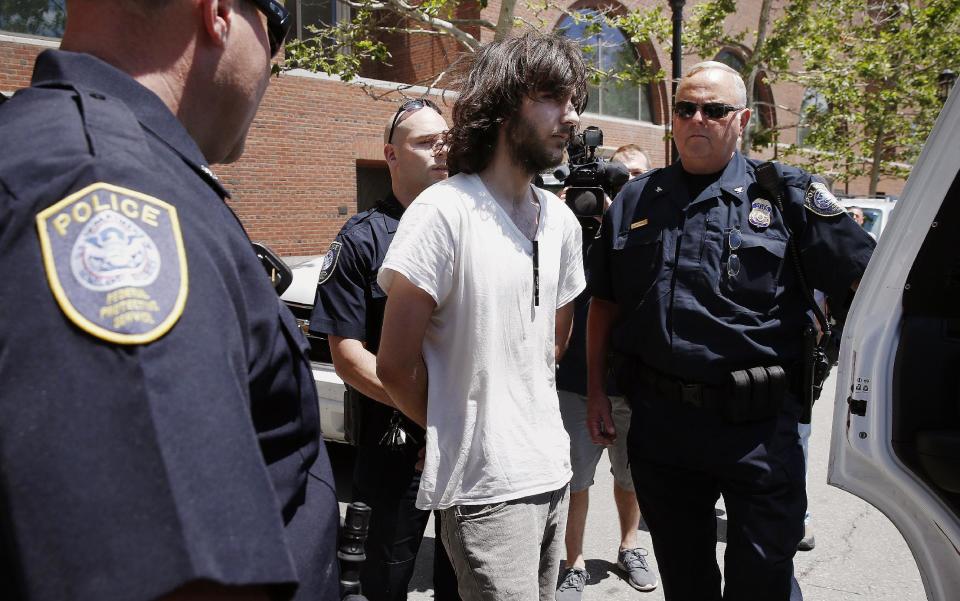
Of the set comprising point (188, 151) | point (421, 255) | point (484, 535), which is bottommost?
point (484, 535)

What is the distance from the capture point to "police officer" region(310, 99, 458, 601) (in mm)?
2699

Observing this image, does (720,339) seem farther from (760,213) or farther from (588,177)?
(588,177)

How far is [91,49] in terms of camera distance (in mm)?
1009

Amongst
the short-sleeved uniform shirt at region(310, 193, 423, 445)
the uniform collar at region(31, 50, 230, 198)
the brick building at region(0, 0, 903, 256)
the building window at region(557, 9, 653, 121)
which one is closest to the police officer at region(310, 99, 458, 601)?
the short-sleeved uniform shirt at region(310, 193, 423, 445)

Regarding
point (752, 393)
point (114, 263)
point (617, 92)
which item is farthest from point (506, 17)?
point (617, 92)

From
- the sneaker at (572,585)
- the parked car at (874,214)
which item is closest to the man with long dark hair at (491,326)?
the sneaker at (572,585)

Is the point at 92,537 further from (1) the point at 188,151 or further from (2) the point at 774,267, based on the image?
(2) the point at 774,267

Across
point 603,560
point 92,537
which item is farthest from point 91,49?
point 603,560

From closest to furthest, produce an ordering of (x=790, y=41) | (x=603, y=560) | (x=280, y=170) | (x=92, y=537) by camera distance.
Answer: (x=92, y=537) < (x=603, y=560) < (x=790, y=41) < (x=280, y=170)

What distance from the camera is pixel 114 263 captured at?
30.2 inches

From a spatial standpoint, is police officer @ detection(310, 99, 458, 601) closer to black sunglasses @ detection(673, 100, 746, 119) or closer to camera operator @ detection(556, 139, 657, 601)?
black sunglasses @ detection(673, 100, 746, 119)

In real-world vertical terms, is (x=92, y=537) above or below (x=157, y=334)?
below

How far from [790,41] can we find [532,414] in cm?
1217

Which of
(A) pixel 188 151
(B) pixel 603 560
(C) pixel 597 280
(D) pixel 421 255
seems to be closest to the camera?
(A) pixel 188 151
